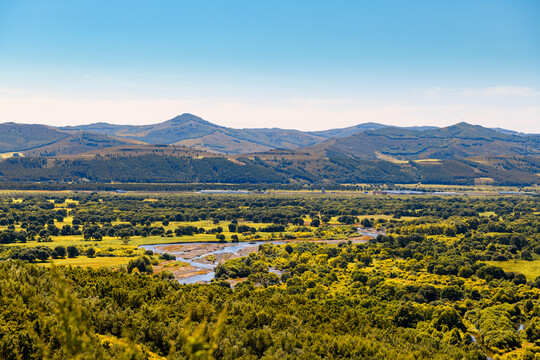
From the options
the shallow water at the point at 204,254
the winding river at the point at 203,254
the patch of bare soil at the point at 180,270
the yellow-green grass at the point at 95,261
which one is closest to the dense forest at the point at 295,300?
the patch of bare soil at the point at 180,270

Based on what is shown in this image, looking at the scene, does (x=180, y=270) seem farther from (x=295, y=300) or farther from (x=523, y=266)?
(x=523, y=266)

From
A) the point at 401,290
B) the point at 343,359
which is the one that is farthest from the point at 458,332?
the point at 343,359

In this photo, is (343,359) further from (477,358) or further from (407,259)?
(407,259)

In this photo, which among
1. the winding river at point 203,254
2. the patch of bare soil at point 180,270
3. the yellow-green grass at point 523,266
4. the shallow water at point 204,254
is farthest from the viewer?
the patch of bare soil at point 180,270

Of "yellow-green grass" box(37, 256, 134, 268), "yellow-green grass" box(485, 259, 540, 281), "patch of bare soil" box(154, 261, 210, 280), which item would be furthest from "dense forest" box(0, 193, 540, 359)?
"yellow-green grass" box(37, 256, 134, 268)

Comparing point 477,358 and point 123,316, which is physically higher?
point 123,316

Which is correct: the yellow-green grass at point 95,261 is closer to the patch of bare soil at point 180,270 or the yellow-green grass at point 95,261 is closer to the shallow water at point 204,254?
the patch of bare soil at point 180,270
